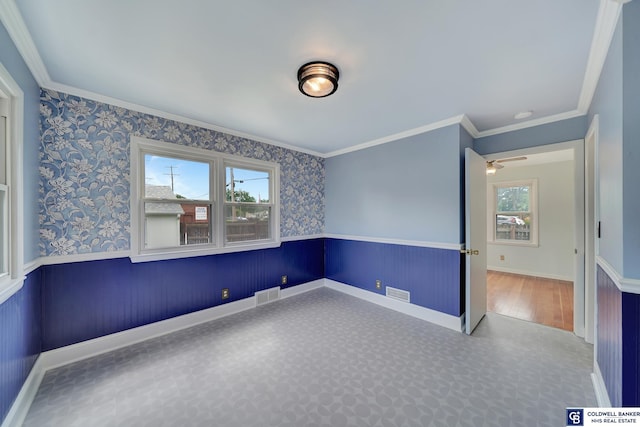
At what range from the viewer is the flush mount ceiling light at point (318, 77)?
1.75 metres

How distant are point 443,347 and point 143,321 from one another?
10.2 ft

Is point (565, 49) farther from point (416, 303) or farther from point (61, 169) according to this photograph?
point (61, 169)

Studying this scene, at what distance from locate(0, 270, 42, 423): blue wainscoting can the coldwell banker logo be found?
131 inches

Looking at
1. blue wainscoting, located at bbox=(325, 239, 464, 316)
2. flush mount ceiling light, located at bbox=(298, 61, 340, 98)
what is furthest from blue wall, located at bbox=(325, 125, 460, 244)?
flush mount ceiling light, located at bbox=(298, 61, 340, 98)

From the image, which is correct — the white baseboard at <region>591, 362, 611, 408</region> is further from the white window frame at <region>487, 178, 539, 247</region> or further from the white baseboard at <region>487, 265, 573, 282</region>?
the white window frame at <region>487, 178, 539, 247</region>

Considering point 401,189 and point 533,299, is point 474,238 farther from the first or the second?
point 533,299

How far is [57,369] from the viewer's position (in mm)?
1985

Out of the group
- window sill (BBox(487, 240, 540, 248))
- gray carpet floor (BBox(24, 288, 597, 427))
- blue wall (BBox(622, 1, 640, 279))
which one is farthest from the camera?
window sill (BBox(487, 240, 540, 248))

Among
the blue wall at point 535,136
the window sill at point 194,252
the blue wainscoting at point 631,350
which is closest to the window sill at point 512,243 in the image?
the blue wall at point 535,136

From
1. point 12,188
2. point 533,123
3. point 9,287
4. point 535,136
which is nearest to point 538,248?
point 535,136

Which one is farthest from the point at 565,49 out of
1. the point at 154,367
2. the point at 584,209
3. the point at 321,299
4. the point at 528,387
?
the point at 154,367

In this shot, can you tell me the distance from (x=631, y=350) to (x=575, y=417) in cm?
59

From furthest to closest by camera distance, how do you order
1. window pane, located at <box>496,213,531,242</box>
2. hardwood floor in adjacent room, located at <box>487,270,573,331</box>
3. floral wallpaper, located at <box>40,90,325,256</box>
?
window pane, located at <box>496,213,531,242</box>, hardwood floor in adjacent room, located at <box>487,270,573,331</box>, floral wallpaper, located at <box>40,90,325,256</box>

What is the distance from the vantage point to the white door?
2648 mm
